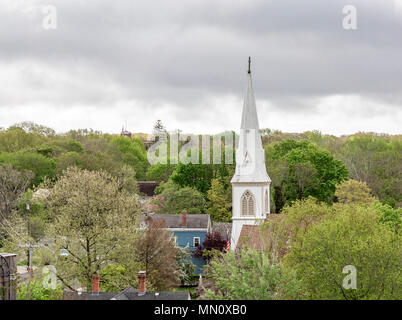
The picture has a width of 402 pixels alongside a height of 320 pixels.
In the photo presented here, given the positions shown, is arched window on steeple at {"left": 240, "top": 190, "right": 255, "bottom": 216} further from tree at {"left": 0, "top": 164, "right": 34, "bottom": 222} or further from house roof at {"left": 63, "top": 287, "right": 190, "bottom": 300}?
tree at {"left": 0, "top": 164, "right": 34, "bottom": 222}

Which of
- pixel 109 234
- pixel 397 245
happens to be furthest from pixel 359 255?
pixel 109 234

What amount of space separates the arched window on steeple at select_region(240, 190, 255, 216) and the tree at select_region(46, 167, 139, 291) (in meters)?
9.93

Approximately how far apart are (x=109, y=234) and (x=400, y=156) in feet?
188

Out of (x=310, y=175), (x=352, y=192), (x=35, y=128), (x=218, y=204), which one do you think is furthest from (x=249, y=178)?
(x=35, y=128)

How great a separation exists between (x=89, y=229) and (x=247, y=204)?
14131mm

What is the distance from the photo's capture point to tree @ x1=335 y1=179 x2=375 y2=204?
59.8 metres

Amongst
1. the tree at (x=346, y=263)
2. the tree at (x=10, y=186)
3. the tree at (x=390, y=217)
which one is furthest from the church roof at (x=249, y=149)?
the tree at (x=10, y=186)

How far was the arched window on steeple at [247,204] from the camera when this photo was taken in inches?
1799

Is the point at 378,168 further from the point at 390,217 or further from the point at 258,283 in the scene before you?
the point at 258,283

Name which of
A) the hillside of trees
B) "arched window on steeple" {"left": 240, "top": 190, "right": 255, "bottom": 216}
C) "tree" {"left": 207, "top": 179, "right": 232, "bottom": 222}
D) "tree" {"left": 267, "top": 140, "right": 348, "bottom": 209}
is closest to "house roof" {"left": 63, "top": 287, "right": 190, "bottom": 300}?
the hillside of trees

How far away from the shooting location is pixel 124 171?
7688cm

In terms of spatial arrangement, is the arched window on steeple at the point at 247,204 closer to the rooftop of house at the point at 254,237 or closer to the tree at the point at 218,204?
the rooftop of house at the point at 254,237

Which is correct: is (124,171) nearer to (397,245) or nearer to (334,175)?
(334,175)
